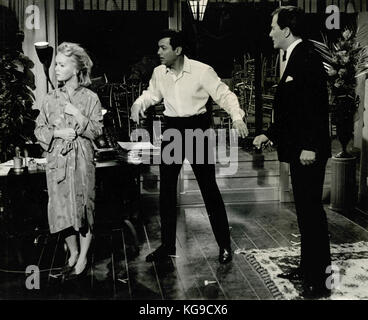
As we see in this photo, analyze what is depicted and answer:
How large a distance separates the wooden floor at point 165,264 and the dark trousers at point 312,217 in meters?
0.36

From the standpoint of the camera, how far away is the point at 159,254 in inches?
168

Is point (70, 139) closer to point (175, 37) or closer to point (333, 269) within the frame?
point (175, 37)

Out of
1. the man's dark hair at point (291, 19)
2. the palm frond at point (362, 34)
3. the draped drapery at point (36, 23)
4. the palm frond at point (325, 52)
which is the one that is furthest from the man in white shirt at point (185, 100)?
the palm frond at point (362, 34)

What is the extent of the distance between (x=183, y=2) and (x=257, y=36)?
149 centimetres

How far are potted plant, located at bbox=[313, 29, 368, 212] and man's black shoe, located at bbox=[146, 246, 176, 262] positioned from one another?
87.9 inches

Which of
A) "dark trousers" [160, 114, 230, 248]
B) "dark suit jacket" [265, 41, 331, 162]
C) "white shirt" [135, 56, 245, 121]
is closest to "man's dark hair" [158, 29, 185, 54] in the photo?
"white shirt" [135, 56, 245, 121]

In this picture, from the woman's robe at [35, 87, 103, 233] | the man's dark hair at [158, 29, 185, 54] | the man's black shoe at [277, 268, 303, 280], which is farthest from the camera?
the man's dark hair at [158, 29, 185, 54]

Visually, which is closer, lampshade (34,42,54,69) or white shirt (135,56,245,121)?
white shirt (135,56,245,121)

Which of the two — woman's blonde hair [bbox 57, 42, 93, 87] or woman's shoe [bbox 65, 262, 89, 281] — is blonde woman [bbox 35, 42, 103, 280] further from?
woman's shoe [bbox 65, 262, 89, 281]

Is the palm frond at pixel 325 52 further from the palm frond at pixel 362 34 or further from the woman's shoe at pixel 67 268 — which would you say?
the woman's shoe at pixel 67 268

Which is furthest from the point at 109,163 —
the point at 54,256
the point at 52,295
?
the point at 52,295

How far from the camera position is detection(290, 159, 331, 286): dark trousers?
340cm

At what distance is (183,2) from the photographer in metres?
6.03
